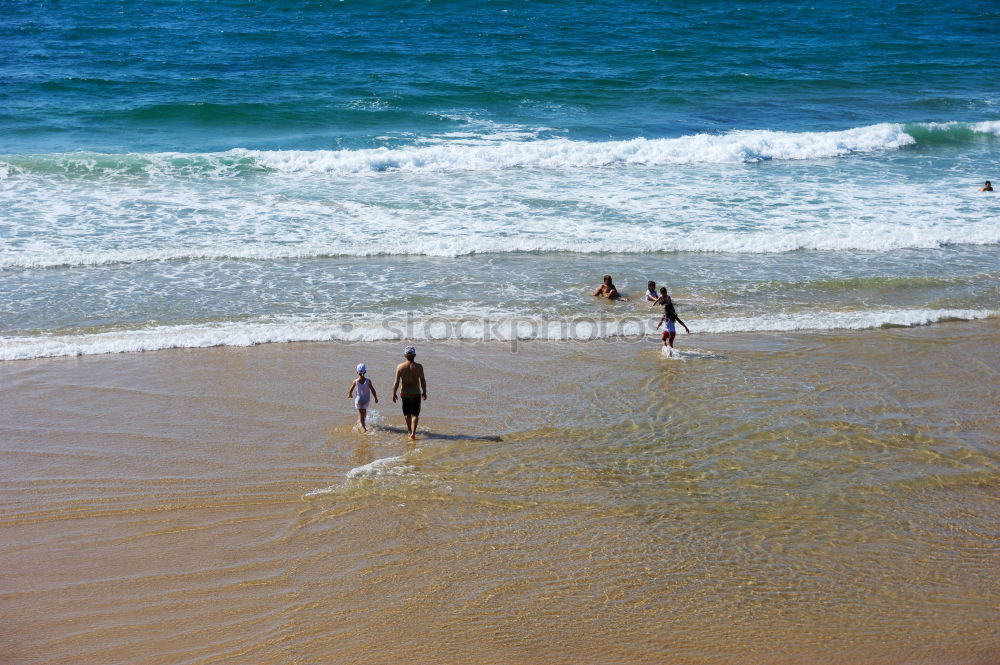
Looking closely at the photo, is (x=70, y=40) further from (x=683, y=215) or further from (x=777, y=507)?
(x=777, y=507)

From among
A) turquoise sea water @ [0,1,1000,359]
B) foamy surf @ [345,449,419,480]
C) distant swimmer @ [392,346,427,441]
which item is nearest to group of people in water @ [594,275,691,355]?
turquoise sea water @ [0,1,1000,359]

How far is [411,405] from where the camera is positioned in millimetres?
10070

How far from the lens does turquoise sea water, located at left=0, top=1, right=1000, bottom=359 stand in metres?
14.5

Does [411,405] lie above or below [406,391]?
below

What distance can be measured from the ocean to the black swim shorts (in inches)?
11.4

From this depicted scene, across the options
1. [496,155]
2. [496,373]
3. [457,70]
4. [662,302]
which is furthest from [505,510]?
[457,70]

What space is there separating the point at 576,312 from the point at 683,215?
631 cm

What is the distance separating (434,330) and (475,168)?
10526mm

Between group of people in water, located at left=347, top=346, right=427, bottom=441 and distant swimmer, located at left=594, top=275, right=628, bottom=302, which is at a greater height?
distant swimmer, located at left=594, top=275, right=628, bottom=302

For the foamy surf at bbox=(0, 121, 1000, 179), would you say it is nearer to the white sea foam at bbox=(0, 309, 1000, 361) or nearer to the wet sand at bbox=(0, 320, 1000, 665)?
the white sea foam at bbox=(0, 309, 1000, 361)

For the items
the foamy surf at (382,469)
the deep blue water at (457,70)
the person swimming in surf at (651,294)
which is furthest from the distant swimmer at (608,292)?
the deep blue water at (457,70)

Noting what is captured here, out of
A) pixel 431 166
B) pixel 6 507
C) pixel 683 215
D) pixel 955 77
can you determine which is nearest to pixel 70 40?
pixel 431 166

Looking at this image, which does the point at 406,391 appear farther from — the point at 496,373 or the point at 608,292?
the point at 608,292

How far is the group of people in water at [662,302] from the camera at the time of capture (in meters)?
12.6
